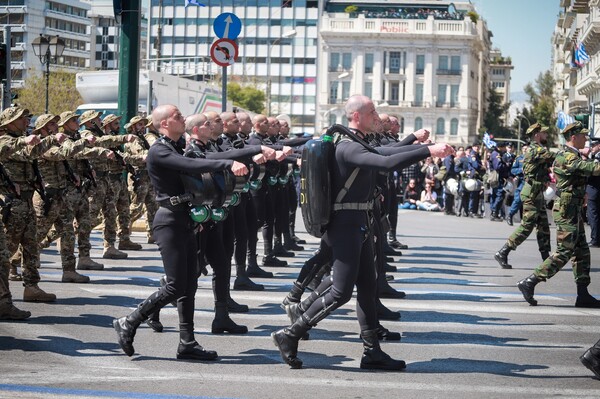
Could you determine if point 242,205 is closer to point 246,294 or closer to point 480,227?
point 246,294

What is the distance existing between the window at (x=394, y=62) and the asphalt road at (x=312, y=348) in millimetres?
113758

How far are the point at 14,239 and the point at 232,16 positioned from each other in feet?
35.3

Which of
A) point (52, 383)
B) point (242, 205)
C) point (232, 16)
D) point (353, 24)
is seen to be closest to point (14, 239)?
point (242, 205)

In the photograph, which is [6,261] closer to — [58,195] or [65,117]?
[58,195]

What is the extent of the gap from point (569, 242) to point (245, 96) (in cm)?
9081

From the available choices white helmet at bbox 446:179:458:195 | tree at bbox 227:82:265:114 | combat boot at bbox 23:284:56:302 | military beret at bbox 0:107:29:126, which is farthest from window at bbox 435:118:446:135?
military beret at bbox 0:107:29:126

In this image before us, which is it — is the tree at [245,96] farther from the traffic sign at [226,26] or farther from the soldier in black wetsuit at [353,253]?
the soldier in black wetsuit at [353,253]

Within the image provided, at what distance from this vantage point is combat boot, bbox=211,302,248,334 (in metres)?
10.0

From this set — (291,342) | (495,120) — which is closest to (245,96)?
(495,120)

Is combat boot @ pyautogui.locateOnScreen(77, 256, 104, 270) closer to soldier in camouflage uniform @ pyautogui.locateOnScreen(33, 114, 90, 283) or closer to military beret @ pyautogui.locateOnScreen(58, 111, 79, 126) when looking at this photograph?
soldier in camouflage uniform @ pyautogui.locateOnScreen(33, 114, 90, 283)

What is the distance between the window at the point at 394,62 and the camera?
127 m

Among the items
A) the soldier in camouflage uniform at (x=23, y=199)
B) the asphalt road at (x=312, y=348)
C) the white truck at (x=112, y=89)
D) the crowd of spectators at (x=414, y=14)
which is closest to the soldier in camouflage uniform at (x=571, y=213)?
the asphalt road at (x=312, y=348)

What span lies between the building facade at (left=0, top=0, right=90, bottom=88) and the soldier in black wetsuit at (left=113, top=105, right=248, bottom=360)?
377ft

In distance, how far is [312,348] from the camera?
30.9 feet
